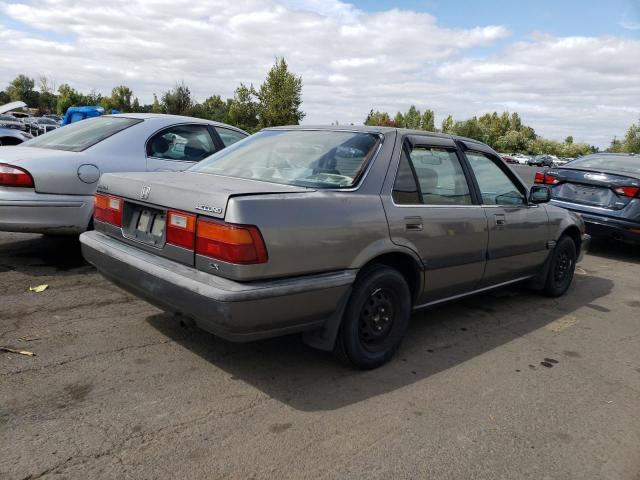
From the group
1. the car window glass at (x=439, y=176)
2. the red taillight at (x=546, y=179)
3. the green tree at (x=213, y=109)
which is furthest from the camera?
the green tree at (x=213, y=109)

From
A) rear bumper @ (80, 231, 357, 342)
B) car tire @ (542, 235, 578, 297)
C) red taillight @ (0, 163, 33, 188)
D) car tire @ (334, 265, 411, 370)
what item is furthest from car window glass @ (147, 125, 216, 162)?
car tire @ (542, 235, 578, 297)

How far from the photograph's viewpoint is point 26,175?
450 cm

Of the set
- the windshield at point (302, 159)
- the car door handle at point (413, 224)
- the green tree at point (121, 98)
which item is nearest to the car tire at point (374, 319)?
the car door handle at point (413, 224)

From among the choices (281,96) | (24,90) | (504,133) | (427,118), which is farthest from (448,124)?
(24,90)

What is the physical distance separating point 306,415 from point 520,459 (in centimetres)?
108

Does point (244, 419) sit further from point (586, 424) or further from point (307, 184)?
point (586, 424)

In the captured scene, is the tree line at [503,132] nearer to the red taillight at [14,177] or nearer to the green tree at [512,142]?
the green tree at [512,142]

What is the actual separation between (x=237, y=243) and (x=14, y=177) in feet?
9.50

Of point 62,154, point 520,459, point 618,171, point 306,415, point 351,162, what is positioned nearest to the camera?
point 520,459

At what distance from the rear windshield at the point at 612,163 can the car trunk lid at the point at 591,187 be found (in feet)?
0.92

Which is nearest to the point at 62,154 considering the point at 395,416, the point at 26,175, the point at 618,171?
the point at 26,175

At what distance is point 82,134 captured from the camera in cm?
531

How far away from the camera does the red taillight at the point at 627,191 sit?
706 centimetres

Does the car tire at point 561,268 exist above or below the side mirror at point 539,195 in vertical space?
below
